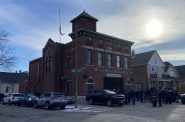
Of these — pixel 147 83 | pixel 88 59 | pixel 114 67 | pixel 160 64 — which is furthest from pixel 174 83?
pixel 88 59

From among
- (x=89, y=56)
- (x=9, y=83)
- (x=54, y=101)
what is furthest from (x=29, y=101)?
(x=9, y=83)

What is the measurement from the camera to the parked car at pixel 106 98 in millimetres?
25953

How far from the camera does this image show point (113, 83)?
127 feet

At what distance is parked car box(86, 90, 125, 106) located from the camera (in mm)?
25953

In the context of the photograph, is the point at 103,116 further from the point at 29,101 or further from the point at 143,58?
the point at 143,58

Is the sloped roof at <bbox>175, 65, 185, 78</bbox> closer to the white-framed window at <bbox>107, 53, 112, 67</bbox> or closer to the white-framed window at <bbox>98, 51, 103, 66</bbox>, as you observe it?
the white-framed window at <bbox>107, 53, 112, 67</bbox>

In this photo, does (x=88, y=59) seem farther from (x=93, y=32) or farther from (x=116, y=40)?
(x=116, y=40)

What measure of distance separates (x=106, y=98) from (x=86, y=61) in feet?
30.5

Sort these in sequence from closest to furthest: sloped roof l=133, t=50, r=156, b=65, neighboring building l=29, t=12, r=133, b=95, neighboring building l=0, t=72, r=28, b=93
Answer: neighboring building l=29, t=12, r=133, b=95
sloped roof l=133, t=50, r=156, b=65
neighboring building l=0, t=72, r=28, b=93

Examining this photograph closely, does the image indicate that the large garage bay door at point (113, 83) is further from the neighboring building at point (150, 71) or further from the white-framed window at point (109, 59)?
the neighboring building at point (150, 71)

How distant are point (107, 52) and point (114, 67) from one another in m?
2.60

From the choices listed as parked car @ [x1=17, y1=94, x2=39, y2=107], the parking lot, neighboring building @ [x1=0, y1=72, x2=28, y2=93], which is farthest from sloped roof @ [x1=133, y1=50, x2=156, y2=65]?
neighboring building @ [x1=0, y1=72, x2=28, y2=93]

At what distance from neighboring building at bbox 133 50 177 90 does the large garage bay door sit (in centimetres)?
850

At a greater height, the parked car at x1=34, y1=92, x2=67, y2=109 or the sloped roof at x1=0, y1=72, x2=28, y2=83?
the sloped roof at x1=0, y1=72, x2=28, y2=83
